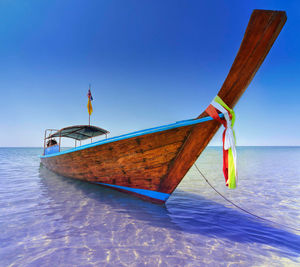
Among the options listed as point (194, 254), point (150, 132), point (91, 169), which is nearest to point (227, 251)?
point (194, 254)

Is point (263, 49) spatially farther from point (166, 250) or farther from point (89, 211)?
point (89, 211)

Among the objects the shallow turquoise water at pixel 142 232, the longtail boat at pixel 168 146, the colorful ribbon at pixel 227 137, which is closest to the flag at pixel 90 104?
the longtail boat at pixel 168 146

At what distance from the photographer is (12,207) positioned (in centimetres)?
387

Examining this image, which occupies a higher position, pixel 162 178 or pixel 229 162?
pixel 229 162

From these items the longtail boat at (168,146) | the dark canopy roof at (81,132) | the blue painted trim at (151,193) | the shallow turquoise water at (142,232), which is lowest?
the shallow turquoise water at (142,232)

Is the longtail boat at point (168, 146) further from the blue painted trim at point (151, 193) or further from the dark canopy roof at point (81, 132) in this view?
the dark canopy roof at point (81, 132)

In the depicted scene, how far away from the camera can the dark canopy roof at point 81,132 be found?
794 cm

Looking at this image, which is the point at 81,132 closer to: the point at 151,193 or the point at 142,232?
the point at 151,193

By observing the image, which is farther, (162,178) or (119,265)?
(162,178)

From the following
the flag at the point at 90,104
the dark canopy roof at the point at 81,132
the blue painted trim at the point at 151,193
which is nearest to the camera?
the blue painted trim at the point at 151,193

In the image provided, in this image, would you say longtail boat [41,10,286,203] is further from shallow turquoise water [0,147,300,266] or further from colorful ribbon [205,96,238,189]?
shallow turquoise water [0,147,300,266]

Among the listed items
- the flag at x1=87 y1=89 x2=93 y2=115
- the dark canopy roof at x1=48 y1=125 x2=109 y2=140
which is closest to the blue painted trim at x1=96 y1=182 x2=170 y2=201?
the dark canopy roof at x1=48 y1=125 x2=109 y2=140

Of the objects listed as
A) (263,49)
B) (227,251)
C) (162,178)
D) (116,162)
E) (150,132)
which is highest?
(263,49)

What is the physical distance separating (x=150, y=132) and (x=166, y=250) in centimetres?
204
